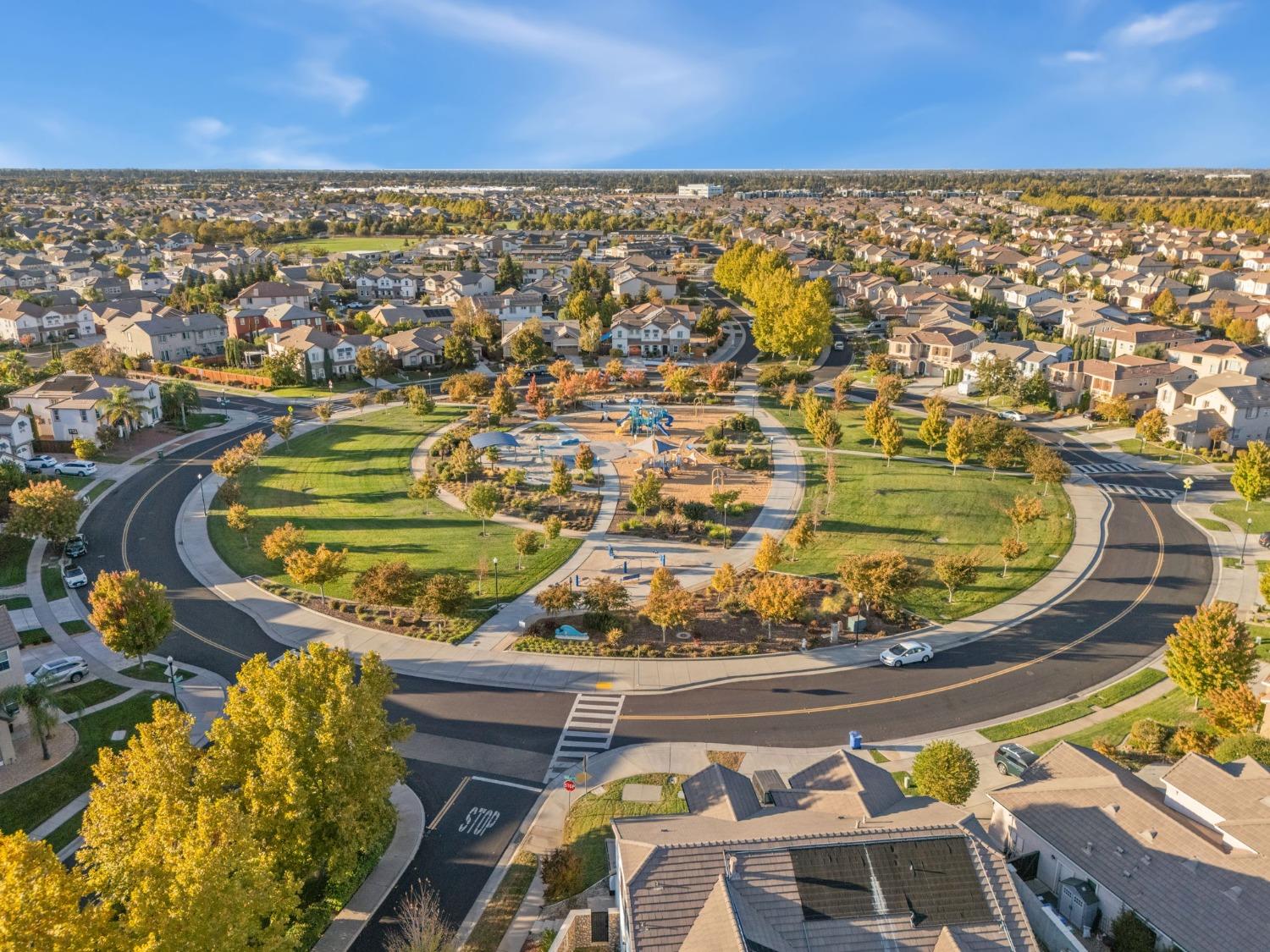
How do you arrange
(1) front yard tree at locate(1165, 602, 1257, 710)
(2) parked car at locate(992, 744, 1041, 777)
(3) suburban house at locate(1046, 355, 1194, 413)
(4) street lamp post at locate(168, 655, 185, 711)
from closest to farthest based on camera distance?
(2) parked car at locate(992, 744, 1041, 777), (1) front yard tree at locate(1165, 602, 1257, 710), (4) street lamp post at locate(168, 655, 185, 711), (3) suburban house at locate(1046, 355, 1194, 413)

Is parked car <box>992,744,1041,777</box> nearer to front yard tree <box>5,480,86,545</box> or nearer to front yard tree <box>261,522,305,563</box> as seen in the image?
front yard tree <box>261,522,305,563</box>

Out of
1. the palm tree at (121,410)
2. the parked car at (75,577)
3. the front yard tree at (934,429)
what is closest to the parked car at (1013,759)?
the front yard tree at (934,429)

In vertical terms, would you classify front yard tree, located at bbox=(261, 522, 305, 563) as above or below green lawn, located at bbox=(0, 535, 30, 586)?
above

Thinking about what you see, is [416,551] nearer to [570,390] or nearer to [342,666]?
[342,666]

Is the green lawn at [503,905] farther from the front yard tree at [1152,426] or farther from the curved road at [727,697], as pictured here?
the front yard tree at [1152,426]

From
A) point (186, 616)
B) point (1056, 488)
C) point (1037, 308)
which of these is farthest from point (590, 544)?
point (1037, 308)

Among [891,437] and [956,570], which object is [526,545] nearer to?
[956,570]

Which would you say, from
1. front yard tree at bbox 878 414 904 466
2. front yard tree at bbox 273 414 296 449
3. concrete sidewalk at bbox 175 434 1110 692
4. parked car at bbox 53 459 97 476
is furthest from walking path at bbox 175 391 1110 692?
front yard tree at bbox 273 414 296 449

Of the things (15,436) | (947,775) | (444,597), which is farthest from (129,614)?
(15,436)
